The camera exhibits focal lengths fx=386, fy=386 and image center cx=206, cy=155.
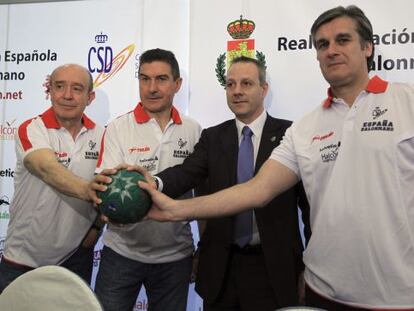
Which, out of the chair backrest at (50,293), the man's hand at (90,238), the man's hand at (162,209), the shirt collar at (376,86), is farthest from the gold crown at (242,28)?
the chair backrest at (50,293)

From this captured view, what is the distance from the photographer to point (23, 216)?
2.32 metres

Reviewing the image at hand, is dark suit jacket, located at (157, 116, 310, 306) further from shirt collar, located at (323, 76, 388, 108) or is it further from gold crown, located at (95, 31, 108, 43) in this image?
gold crown, located at (95, 31, 108, 43)

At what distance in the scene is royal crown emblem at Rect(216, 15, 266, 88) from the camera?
9.60 feet

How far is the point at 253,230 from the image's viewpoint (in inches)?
82.4

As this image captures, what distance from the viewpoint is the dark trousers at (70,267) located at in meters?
2.29

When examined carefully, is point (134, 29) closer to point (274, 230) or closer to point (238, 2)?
point (238, 2)

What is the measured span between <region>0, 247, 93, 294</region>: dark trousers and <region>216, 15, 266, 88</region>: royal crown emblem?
159 cm

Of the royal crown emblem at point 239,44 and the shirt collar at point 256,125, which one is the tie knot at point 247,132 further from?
the royal crown emblem at point 239,44

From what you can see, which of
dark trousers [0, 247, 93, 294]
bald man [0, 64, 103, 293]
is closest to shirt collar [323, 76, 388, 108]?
bald man [0, 64, 103, 293]

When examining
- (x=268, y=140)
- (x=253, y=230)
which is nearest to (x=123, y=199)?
(x=253, y=230)

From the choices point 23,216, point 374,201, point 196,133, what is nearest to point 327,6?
point 196,133

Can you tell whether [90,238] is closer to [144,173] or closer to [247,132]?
[144,173]

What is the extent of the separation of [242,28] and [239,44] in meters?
0.12

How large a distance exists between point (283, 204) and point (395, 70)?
1.42m
